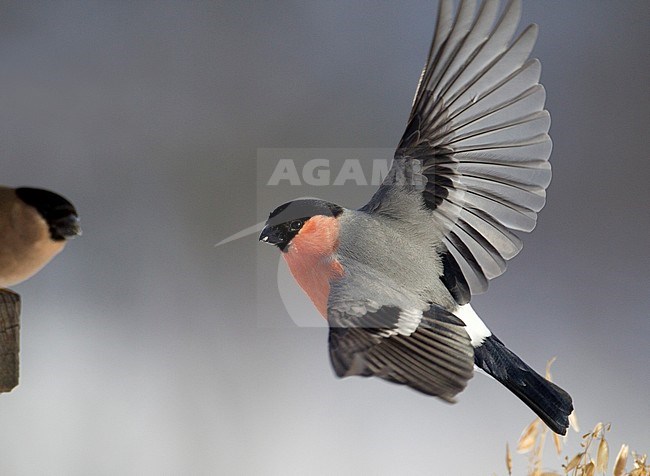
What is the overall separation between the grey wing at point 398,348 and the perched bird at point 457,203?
0.08 ft

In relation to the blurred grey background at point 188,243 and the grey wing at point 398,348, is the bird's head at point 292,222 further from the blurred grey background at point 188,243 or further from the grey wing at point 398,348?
the blurred grey background at point 188,243

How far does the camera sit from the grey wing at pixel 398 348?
38 centimetres

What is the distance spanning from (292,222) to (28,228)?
0.16m

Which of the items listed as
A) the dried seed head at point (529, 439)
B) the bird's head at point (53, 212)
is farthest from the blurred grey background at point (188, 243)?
the bird's head at point (53, 212)

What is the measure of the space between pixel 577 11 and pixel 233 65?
0.47 meters

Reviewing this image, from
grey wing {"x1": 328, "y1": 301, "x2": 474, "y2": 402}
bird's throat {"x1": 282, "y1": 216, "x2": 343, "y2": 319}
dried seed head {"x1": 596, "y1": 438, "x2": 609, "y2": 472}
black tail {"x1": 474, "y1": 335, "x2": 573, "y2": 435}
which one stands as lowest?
dried seed head {"x1": 596, "y1": 438, "x2": 609, "y2": 472}

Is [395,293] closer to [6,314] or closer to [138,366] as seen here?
[6,314]

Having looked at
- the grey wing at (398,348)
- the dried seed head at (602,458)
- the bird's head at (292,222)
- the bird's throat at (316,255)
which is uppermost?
the bird's head at (292,222)

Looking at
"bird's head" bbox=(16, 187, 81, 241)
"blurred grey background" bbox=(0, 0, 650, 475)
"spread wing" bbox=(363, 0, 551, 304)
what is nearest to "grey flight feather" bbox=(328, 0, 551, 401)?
"spread wing" bbox=(363, 0, 551, 304)

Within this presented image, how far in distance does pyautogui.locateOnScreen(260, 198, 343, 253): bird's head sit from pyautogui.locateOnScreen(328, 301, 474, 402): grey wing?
66 mm

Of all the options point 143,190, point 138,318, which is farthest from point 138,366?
point 143,190

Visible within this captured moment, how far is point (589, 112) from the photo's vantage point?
991 mm

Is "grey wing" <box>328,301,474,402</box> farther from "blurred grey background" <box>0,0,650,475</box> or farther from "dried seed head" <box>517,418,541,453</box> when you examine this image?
"blurred grey background" <box>0,0,650,475</box>

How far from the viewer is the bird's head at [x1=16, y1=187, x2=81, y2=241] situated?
44 cm
